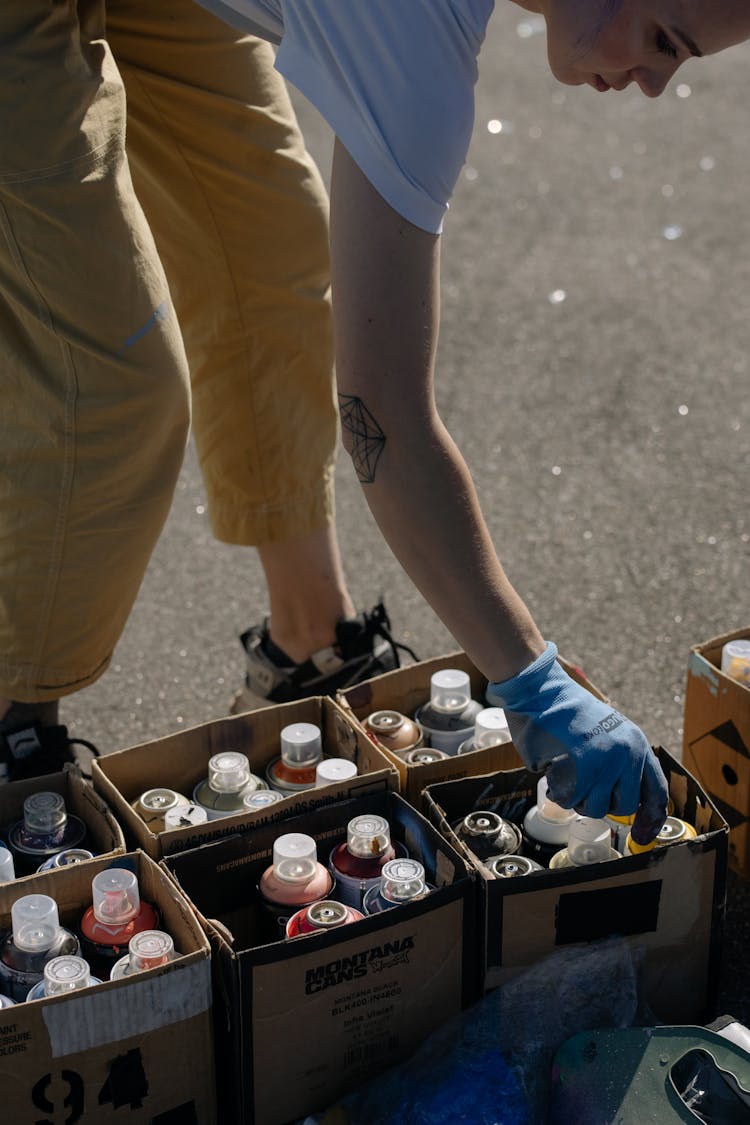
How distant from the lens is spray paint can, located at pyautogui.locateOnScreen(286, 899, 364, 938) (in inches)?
66.3

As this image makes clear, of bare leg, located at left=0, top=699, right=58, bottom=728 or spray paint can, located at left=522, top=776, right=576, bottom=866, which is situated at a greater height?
spray paint can, located at left=522, top=776, right=576, bottom=866

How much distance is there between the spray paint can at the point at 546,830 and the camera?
1.87 m

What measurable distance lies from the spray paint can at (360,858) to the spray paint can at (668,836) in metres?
0.31

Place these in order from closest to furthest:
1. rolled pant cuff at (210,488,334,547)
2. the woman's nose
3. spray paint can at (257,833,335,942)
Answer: the woman's nose < spray paint can at (257,833,335,942) < rolled pant cuff at (210,488,334,547)

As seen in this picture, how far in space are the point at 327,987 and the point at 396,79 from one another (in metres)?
1.02

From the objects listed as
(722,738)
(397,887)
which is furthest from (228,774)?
(722,738)

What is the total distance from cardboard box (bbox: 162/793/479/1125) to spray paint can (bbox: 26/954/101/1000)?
0.49 feet

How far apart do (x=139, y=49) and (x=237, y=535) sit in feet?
2.63

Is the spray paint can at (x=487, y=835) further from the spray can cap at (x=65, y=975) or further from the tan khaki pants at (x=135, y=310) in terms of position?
the tan khaki pants at (x=135, y=310)

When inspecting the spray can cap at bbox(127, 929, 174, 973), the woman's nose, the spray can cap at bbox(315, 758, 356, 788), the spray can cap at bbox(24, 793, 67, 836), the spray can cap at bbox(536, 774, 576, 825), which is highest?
the woman's nose

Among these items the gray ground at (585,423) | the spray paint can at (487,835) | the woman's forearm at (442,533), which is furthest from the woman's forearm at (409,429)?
the gray ground at (585,423)

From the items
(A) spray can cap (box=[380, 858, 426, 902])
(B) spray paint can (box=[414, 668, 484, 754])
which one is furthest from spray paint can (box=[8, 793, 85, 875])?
(B) spray paint can (box=[414, 668, 484, 754])

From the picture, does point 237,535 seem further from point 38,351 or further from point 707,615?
point 707,615

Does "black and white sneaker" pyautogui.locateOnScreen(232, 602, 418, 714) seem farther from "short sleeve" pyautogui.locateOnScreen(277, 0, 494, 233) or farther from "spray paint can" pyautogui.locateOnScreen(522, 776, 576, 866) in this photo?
"short sleeve" pyautogui.locateOnScreen(277, 0, 494, 233)
